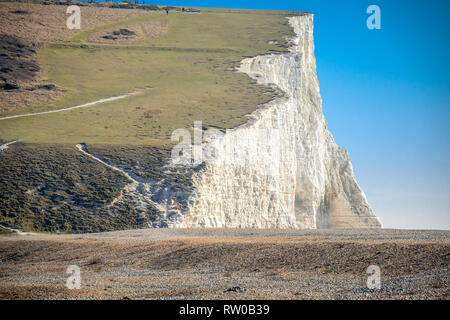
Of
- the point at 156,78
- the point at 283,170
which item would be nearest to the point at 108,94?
the point at 156,78

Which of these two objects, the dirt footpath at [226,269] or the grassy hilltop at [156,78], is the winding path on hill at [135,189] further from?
the dirt footpath at [226,269]

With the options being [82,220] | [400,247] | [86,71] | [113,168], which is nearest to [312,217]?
[113,168]

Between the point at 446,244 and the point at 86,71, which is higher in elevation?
the point at 86,71

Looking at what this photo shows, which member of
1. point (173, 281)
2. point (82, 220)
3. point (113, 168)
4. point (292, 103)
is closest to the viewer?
point (173, 281)

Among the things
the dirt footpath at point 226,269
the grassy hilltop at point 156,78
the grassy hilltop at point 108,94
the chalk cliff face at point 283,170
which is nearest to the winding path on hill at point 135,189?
the grassy hilltop at point 108,94

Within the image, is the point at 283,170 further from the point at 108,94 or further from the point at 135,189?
the point at 108,94

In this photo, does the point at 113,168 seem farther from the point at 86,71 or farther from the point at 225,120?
the point at 86,71
